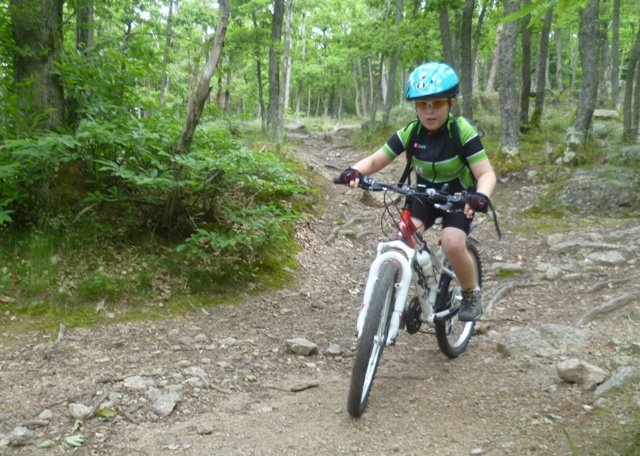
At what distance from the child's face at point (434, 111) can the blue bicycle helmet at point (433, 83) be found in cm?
8

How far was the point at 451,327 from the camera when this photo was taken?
485 centimetres

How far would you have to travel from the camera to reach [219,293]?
5.76 meters

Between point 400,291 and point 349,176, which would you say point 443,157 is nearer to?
point 349,176

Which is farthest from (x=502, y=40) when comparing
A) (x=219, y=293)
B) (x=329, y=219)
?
(x=219, y=293)

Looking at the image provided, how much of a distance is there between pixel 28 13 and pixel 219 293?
349cm

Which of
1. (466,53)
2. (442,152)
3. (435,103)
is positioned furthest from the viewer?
(466,53)

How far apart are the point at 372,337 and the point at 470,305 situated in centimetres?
138

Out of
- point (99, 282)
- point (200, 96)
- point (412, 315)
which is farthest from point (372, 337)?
point (200, 96)

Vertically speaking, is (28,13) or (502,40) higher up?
(502,40)

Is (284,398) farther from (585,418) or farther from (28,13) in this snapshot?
(28,13)

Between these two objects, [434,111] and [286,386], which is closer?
[434,111]

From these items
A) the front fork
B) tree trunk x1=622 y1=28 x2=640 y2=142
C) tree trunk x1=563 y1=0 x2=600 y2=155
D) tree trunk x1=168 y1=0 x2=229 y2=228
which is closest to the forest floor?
the front fork

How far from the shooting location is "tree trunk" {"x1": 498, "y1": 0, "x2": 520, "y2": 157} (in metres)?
11.8

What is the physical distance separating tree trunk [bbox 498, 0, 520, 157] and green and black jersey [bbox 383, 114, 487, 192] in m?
8.88
